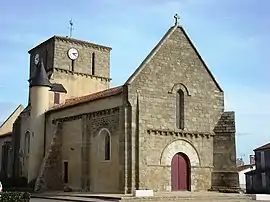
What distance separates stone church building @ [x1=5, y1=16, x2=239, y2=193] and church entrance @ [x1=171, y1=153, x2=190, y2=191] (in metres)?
0.07

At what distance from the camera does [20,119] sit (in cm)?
4147

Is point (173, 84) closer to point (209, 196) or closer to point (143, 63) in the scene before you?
point (143, 63)

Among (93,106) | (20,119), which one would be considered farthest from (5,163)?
(93,106)

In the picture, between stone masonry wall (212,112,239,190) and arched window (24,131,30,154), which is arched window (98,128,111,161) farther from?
arched window (24,131,30,154)

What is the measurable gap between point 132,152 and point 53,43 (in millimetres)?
19101

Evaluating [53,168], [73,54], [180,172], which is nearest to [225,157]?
[180,172]

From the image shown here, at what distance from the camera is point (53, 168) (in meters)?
33.6

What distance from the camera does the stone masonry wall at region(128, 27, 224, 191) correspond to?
28422 millimetres

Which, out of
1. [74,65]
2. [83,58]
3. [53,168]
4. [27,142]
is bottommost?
[53,168]

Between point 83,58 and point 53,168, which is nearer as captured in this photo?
point 53,168

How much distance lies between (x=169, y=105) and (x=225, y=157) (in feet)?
19.5

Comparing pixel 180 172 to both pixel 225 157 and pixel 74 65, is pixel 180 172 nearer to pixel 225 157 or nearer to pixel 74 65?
pixel 225 157

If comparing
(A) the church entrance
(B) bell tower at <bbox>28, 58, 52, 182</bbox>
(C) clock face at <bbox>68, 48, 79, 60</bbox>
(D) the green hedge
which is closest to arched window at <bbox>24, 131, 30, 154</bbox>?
(B) bell tower at <bbox>28, 58, 52, 182</bbox>

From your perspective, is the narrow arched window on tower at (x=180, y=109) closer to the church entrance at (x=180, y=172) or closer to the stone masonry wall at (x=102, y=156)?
the church entrance at (x=180, y=172)
